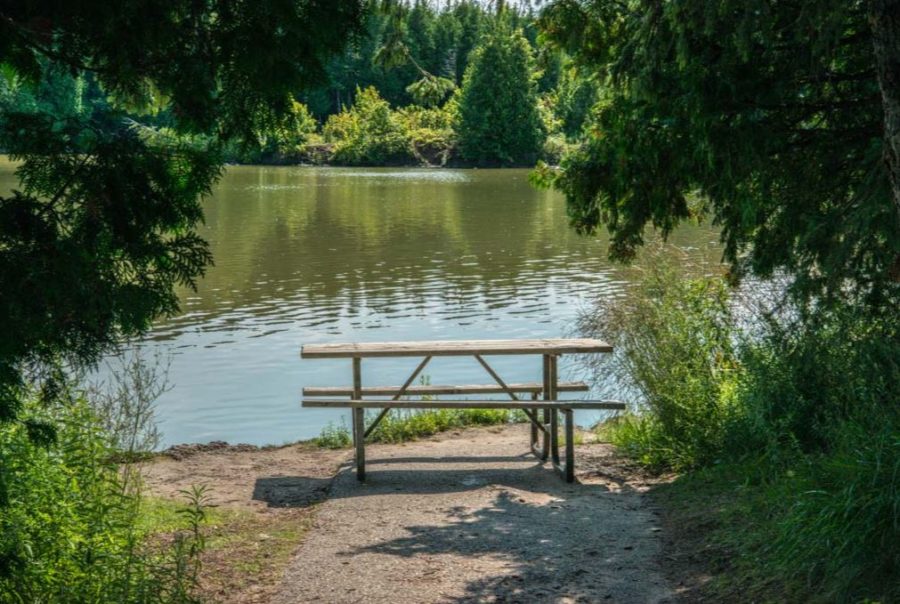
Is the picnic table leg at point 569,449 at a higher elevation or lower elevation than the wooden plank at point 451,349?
lower

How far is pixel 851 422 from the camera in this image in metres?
5.85

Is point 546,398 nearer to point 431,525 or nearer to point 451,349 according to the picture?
point 451,349

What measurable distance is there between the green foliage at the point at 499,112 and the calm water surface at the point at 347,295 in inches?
1438

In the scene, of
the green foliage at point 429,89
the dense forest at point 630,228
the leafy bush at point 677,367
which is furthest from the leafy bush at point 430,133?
the green foliage at point 429,89

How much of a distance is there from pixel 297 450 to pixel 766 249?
5115 mm

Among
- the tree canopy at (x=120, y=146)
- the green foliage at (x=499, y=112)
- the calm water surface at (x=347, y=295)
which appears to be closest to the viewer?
the tree canopy at (x=120, y=146)

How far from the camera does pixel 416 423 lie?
11023 mm

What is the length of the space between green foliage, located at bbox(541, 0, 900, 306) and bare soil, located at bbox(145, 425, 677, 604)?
203 cm

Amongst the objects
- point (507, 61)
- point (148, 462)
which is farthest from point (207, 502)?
point (507, 61)

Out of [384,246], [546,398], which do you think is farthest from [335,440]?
[384,246]

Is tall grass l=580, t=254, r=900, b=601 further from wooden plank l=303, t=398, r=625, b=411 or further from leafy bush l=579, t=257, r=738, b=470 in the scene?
wooden plank l=303, t=398, r=625, b=411

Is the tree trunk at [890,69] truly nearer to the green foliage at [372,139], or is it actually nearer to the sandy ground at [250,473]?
the sandy ground at [250,473]

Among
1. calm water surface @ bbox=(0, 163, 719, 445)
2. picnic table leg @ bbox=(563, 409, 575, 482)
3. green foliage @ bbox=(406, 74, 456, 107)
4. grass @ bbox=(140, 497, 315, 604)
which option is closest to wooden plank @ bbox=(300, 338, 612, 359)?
picnic table leg @ bbox=(563, 409, 575, 482)

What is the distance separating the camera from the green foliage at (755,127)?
6398mm
